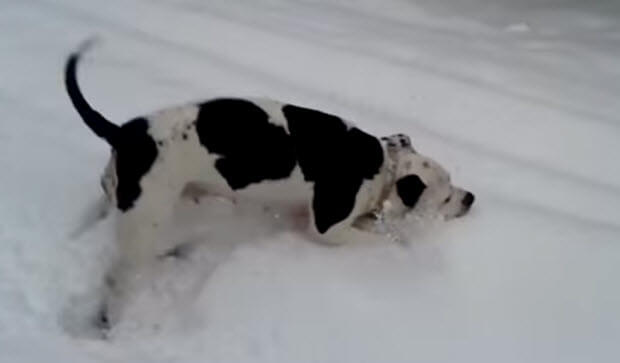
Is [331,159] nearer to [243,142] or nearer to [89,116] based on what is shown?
[243,142]

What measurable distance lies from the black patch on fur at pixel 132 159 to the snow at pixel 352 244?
22cm

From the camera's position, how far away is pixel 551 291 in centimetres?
182

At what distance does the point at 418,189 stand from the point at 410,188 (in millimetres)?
18

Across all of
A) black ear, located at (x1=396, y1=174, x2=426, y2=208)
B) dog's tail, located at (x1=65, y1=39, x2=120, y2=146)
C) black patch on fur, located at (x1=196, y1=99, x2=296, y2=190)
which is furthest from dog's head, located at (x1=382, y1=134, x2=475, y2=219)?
dog's tail, located at (x1=65, y1=39, x2=120, y2=146)

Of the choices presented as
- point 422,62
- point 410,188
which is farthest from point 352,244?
point 422,62

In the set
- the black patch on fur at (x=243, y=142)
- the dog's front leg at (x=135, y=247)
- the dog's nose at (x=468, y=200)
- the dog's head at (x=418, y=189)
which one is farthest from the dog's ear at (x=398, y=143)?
the dog's front leg at (x=135, y=247)

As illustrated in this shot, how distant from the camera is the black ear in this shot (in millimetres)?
1836

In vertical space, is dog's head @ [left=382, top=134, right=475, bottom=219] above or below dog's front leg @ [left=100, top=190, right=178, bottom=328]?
above

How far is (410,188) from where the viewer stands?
72.4 inches

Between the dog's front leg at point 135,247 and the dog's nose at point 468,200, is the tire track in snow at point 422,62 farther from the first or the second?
the dog's front leg at point 135,247

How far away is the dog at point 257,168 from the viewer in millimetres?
1672

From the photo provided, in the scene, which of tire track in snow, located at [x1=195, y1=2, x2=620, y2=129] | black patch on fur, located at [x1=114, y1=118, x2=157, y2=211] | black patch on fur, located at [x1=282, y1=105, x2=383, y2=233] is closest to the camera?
black patch on fur, located at [x1=114, y1=118, x2=157, y2=211]

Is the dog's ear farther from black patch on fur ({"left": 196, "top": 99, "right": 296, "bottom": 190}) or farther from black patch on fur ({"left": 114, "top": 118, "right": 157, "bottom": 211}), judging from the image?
black patch on fur ({"left": 114, "top": 118, "right": 157, "bottom": 211})

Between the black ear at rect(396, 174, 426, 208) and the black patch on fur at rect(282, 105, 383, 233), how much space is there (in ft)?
0.19
